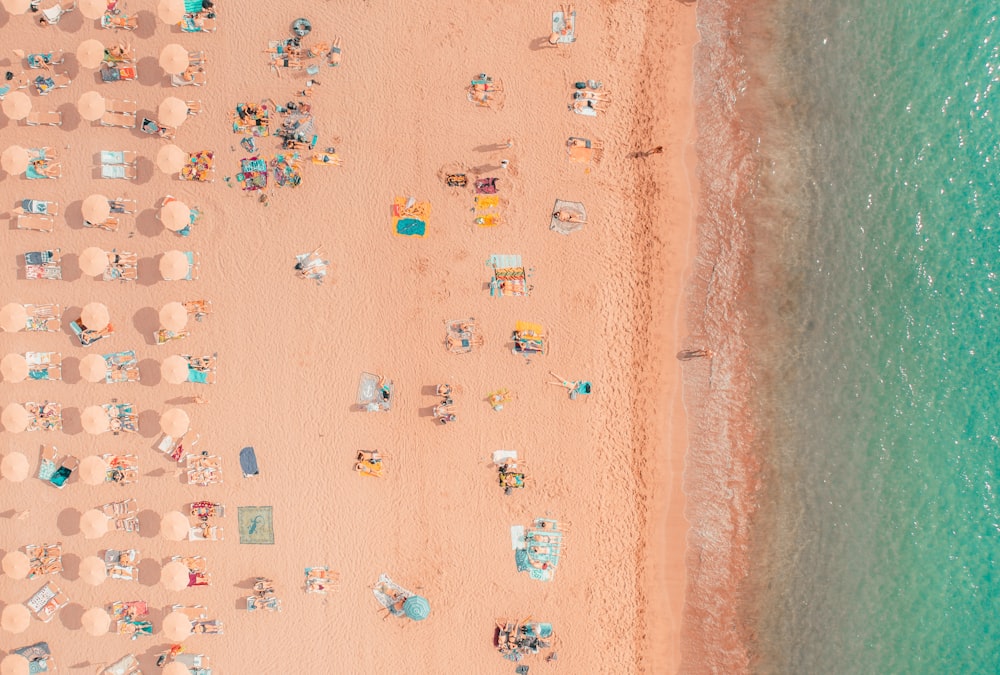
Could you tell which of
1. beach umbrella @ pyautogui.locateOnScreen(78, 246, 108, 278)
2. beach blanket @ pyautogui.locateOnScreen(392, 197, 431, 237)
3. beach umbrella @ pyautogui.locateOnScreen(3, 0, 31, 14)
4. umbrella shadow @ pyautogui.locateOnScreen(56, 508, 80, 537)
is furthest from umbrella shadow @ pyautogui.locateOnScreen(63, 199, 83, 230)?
beach blanket @ pyautogui.locateOnScreen(392, 197, 431, 237)

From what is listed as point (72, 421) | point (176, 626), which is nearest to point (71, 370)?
point (72, 421)

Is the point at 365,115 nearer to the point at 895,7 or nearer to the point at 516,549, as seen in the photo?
the point at 516,549

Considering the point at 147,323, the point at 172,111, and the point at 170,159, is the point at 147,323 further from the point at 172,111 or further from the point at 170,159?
the point at 172,111

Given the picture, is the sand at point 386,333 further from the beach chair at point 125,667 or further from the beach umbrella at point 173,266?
the beach umbrella at point 173,266

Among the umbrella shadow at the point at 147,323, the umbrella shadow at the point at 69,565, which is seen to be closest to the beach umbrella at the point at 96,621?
the umbrella shadow at the point at 69,565

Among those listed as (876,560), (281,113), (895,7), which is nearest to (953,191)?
(895,7)

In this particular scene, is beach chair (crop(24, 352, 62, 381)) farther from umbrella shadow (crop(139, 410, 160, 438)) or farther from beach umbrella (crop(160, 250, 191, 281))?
beach umbrella (crop(160, 250, 191, 281))
